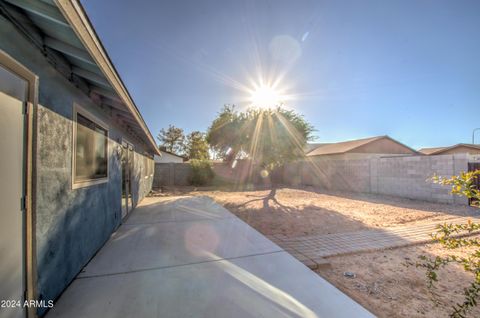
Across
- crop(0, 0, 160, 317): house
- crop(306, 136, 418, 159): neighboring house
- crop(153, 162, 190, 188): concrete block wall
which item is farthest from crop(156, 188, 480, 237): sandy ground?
crop(306, 136, 418, 159): neighboring house

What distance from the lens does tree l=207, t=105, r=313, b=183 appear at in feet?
38.7

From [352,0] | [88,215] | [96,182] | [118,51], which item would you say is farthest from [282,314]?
[118,51]

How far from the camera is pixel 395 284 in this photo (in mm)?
2568

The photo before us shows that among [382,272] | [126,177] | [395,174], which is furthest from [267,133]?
[382,272]

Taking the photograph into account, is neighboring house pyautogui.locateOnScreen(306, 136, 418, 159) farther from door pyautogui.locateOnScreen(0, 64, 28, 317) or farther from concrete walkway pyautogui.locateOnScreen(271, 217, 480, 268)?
door pyautogui.locateOnScreen(0, 64, 28, 317)

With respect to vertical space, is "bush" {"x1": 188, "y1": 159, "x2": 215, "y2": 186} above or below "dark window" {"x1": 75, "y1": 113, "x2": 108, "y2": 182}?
below

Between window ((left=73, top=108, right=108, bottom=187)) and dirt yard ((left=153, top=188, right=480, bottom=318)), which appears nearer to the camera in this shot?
dirt yard ((left=153, top=188, right=480, bottom=318))

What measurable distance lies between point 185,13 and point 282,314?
6801 millimetres

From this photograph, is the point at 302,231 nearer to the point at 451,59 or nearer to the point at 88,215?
the point at 88,215

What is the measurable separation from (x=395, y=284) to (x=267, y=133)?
32.0 feet

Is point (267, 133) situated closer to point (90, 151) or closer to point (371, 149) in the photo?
point (90, 151)

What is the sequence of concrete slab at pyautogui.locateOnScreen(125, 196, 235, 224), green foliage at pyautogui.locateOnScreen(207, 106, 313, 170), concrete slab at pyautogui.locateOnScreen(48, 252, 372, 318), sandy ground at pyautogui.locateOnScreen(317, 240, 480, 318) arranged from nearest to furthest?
concrete slab at pyautogui.locateOnScreen(48, 252, 372, 318) < sandy ground at pyautogui.locateOnScreen(317, 240, 480, 318) < concrete slab at pyautogui.locateOnScreen(125, 196, 235, 224) < green foliage at pyautogui.locateOnScreen(207, 106, 313, 170)

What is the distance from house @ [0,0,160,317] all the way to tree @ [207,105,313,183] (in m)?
9.46

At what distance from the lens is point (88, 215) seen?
2822mm
